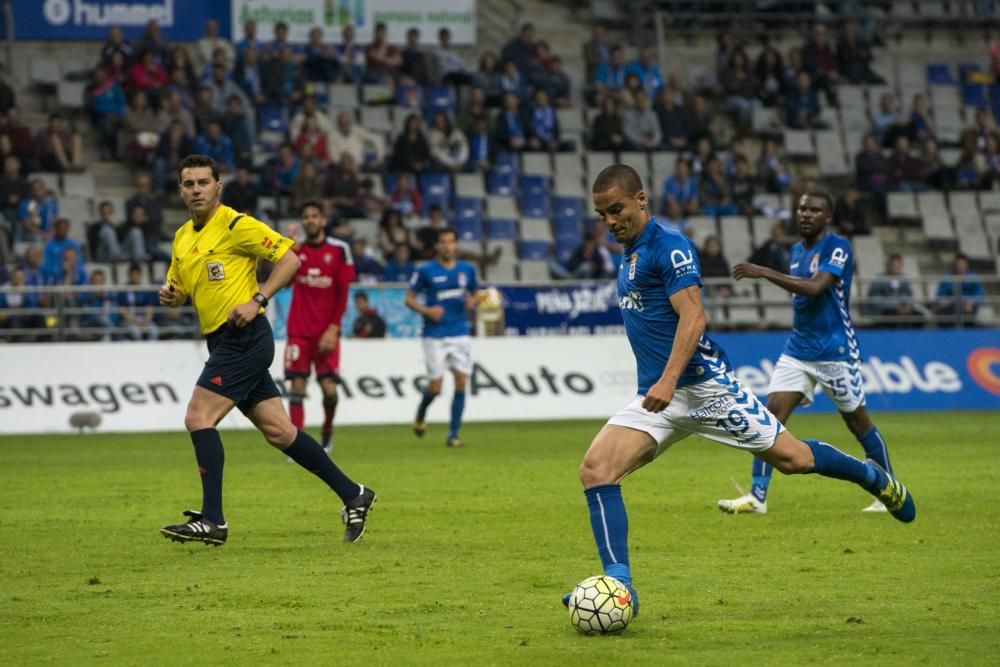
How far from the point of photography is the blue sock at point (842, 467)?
8312mm

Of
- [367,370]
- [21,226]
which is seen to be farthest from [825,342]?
[21,226]

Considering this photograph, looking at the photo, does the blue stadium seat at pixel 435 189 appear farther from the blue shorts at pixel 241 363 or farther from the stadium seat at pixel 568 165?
the blue shorts at pixel 241 363

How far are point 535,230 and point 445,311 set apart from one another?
370 inches

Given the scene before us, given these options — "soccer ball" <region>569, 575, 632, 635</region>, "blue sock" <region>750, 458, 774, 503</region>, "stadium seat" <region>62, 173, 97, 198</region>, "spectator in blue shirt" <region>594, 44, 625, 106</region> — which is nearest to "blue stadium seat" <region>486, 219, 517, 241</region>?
"spectator in blue shirt" <region>594, 44, 625, 106</region>

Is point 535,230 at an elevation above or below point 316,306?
below

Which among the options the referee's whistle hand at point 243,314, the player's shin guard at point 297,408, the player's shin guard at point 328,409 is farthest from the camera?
the player's shin guard at point 328,409

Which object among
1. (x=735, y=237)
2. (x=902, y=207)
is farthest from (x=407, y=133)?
(x=902, y=207)

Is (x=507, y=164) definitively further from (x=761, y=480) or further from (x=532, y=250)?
(x=761, y=480)

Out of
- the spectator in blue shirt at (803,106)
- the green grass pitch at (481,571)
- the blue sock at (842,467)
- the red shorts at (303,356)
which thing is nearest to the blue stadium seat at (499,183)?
the spectator in blue shirt at (803,106)

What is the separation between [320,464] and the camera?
10.5m

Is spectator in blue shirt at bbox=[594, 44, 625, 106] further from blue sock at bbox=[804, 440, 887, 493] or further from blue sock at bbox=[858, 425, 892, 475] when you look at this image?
blue sock at bbox=[804, 440, 887, 493]

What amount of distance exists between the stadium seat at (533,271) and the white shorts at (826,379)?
15.6 metres

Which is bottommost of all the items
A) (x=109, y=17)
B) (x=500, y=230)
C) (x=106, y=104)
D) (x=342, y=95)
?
(x=500, y=230)

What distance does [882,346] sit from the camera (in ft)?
82.3
